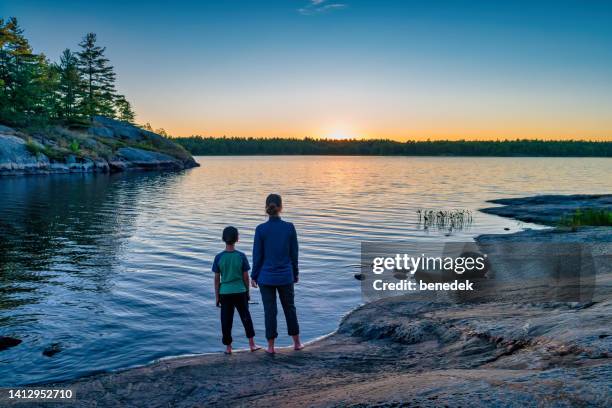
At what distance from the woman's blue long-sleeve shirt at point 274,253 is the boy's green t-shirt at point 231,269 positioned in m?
0.23

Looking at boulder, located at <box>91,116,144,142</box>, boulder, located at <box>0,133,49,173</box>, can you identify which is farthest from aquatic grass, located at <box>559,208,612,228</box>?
boulder, located at <box>91,116,144,142</box>

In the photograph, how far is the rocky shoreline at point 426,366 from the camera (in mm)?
4656

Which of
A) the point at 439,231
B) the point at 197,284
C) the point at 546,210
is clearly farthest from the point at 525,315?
the point at 546,210

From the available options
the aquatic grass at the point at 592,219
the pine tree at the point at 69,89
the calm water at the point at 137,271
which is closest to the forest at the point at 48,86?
the pine tree at the point at 69,89

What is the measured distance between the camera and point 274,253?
777 cm

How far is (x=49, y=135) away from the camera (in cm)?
7362

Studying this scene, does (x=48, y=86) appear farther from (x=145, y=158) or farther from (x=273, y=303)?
(x=273, y=303)

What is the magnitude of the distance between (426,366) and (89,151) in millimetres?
78584

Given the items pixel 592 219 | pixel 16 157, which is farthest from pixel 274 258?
pixel 16 157

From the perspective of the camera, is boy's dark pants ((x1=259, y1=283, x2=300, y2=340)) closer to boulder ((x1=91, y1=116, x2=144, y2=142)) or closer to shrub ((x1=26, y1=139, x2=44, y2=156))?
shrub ((x1=26, y1=139, x2=44, y2=156))

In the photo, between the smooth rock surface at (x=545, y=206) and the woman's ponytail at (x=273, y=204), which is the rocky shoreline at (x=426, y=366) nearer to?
the woman's ponytail at (x=273, y=204)

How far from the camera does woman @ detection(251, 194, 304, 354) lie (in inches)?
304

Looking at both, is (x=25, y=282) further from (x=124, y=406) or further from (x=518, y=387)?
(x=518, y=387)

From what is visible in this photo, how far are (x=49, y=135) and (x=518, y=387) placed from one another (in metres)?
80.9
